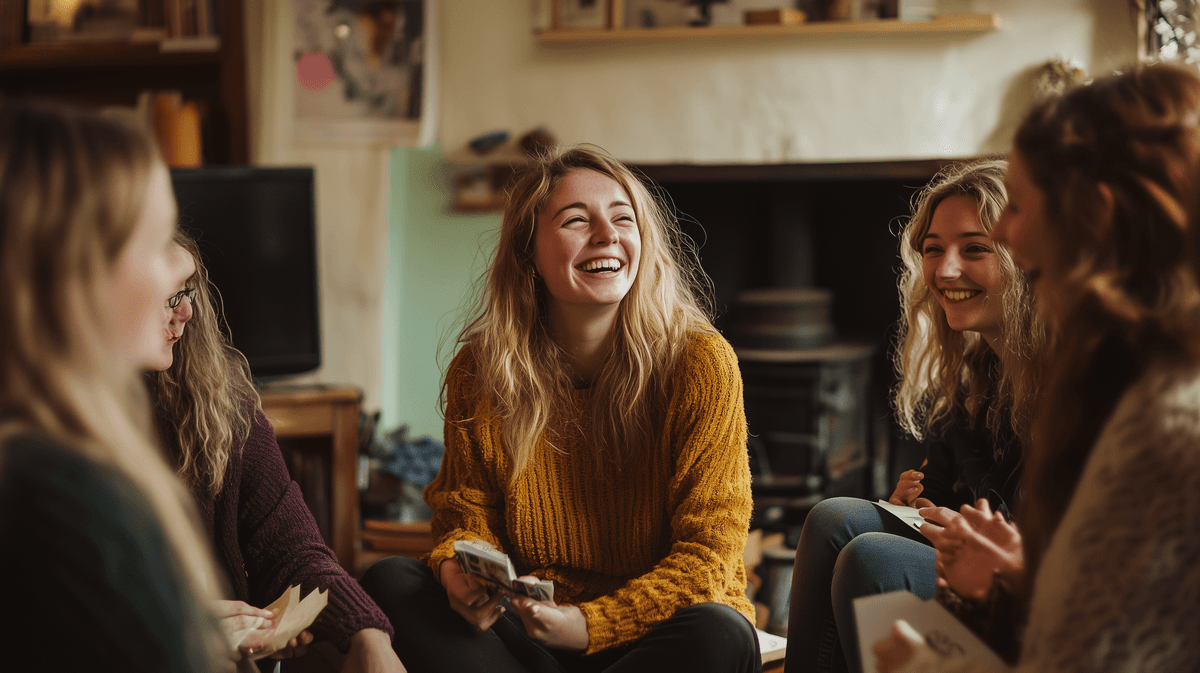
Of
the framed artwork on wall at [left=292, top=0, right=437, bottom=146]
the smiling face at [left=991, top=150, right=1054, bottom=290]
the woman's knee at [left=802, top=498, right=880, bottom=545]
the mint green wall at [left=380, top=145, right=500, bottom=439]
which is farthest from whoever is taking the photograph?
the mint green wall at [left=380, top=145, right=500, bottom=439]

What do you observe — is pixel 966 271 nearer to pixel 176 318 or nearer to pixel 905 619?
pixel 905 619

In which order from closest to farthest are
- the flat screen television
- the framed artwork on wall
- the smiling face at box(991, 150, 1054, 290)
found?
1. the smiling face at box(991, 150, 1054, 290)
2. the flat screen television
3. the framed artwork on wall

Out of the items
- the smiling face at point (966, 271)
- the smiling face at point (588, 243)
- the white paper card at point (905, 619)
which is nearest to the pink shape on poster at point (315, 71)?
the smiling face at point (588, 243)

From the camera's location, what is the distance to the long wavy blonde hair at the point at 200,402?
120 cm

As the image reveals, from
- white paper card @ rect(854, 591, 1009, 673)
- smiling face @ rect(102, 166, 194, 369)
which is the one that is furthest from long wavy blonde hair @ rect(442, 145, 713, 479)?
smiling face @ rect(102, 166, 194, 369)

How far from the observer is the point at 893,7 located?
2424 millimetres

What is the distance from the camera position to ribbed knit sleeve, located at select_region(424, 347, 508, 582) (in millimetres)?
1342

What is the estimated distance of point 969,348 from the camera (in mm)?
1454

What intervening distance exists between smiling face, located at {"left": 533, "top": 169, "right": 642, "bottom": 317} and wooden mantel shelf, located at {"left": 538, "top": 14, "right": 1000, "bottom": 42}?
1231 millimetres

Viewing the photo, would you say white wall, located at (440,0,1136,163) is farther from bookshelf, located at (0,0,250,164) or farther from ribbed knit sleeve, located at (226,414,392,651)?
ribbed knit sleeve, located at (226,414,392,651)

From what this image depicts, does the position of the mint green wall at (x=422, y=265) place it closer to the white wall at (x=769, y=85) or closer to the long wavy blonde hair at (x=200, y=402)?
the white wall at (x=769, y=85)

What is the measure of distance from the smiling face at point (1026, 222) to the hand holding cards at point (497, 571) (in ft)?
2.01

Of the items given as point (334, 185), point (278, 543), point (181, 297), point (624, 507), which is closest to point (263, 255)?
point (334, 185)

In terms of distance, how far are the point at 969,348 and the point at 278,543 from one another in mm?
1079
